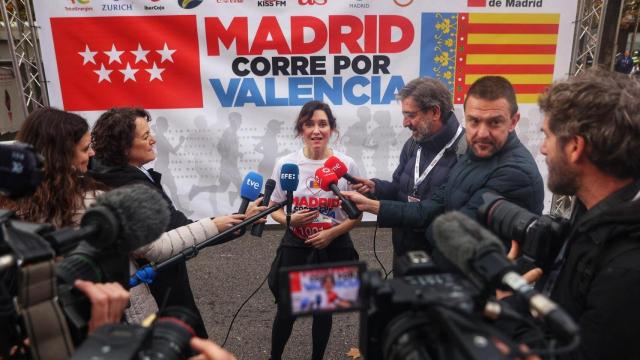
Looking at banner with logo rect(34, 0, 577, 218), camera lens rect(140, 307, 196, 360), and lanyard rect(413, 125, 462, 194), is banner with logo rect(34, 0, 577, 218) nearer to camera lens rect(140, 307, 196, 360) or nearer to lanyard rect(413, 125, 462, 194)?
lanyard rect(413, 125, 462, 194)

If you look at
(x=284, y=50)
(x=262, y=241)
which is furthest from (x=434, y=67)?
(x=262, y=241)

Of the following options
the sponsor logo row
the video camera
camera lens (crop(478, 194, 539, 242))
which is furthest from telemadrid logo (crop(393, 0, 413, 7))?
the video camera

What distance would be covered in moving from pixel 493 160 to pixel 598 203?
0.68m

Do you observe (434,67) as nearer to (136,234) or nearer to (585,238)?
(585,238)

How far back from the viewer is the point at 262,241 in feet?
16.0

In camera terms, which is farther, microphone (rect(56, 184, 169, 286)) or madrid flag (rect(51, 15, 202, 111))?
madrid flag (rect(51, 15, 202, 111))

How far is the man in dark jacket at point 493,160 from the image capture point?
183cm

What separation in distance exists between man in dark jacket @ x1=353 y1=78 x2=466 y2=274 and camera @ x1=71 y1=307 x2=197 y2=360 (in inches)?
65.0

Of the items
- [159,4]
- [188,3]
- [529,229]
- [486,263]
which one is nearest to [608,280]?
[529,229]

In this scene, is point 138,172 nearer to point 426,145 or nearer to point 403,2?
point 426,145

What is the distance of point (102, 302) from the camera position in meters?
0.99

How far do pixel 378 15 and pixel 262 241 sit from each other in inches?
107

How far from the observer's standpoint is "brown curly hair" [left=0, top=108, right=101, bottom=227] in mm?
1669

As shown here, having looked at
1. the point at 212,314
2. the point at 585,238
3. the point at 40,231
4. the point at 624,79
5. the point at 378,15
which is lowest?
the point at 212,314
